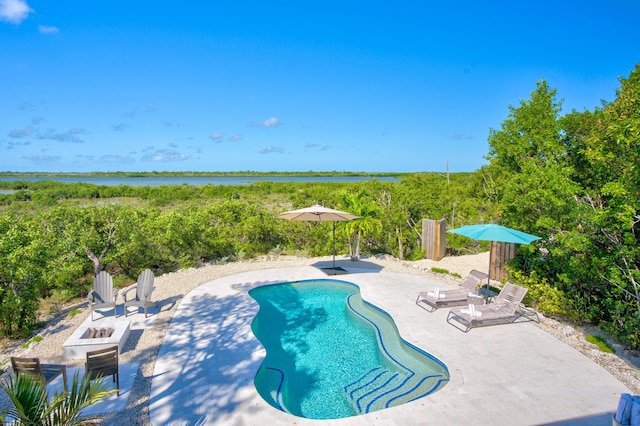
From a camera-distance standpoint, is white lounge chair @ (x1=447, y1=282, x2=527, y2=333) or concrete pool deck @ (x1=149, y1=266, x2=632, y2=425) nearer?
concrete pool deck @ (x1=149, y1=266, x2=632, y2=425)

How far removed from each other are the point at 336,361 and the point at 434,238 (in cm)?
926

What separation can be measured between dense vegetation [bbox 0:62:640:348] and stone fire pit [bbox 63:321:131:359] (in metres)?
2.19

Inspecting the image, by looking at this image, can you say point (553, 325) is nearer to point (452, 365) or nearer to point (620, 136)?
point (452, 365)

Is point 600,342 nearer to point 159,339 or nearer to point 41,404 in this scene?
point 159,339

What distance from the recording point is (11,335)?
7.77 meters

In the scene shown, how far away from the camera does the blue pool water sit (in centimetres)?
545

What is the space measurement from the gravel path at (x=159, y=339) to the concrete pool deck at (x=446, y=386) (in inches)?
7.2

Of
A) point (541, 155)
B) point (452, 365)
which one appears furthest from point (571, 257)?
point (541, 155)

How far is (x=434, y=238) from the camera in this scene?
577 inches

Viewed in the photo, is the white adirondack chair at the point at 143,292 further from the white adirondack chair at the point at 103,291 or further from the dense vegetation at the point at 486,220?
the dense vegetation at the point at 486,220

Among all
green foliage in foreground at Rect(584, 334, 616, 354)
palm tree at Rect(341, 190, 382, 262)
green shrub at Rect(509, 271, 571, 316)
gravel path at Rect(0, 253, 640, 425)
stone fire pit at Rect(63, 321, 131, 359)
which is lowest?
gravel path at Rect(0, 253, 640, 425)

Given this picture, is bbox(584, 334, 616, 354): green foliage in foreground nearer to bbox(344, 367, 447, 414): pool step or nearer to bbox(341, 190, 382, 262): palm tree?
bbox(344, 367, 447, 414): pool step

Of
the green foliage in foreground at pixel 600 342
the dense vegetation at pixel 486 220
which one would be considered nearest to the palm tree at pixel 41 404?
the dense vegetation at pixel 486 220

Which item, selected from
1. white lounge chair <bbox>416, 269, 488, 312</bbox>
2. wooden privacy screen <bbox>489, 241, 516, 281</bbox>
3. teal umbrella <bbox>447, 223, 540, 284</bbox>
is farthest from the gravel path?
teal umbrella <bbox>447, 223, 540, 284</bbox>
